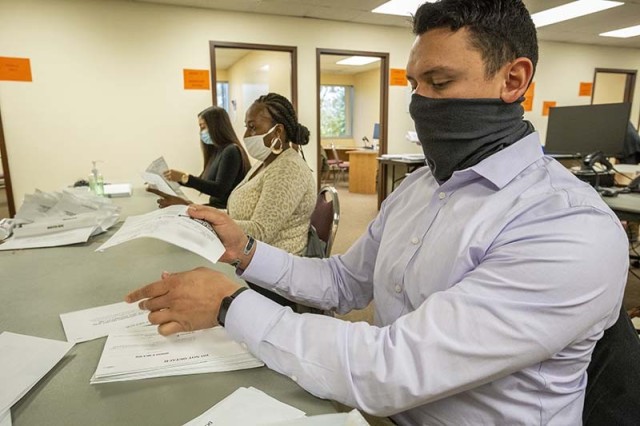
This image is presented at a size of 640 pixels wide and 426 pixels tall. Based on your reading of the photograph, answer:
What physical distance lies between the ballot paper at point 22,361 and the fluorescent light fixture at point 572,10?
490cm

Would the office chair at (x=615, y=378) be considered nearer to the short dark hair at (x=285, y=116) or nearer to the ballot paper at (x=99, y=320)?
the ballot paper at (x=99, y=320)

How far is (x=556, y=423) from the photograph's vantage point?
27.6 inches

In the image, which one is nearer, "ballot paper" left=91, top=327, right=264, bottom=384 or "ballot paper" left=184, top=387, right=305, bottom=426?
"ballot paper" left=184, top=387, right=305, bottom=426

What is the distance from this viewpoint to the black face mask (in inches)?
32.3

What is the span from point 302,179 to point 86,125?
131 inches

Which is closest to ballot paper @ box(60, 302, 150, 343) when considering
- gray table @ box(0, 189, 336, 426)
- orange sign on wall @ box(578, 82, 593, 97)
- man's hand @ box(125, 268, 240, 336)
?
gray table @ box(0, 189, 336, 426)

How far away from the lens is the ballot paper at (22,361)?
63 centimetres

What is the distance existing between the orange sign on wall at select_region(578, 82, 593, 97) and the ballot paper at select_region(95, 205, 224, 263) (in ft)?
23.4

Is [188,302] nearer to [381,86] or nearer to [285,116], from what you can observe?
[285,116]

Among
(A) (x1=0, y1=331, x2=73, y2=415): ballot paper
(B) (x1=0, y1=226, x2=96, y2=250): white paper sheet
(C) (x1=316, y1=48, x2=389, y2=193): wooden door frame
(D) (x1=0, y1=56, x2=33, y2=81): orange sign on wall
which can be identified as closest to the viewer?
(A) (x1=0, y1=331, x2=73, y2=415): ballot paper

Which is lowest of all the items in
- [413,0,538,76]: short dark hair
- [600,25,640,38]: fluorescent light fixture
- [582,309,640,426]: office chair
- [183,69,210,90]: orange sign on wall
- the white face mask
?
[582,309,640,426]: office chair

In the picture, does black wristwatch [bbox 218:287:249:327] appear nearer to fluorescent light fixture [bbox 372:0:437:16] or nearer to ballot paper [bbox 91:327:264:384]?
ballot paper [bbox 91:327:264:384]

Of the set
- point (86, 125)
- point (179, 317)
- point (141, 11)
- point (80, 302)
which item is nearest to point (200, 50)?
point (141, 11)

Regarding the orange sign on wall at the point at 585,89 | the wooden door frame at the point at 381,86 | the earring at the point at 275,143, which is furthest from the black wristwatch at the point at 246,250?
the orange sign on wall at the point at 585,89
